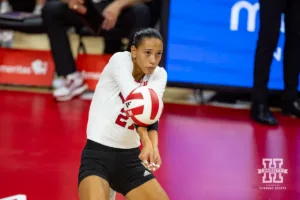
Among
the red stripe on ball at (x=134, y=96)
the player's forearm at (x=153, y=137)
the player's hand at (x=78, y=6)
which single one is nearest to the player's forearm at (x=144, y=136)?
the player's forearm at (x=153, y=137)

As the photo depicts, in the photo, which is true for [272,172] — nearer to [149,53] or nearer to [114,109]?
[114,109]

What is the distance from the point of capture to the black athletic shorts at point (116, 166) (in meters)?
3.36

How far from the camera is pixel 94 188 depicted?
10.4 ft

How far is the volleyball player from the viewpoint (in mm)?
3223

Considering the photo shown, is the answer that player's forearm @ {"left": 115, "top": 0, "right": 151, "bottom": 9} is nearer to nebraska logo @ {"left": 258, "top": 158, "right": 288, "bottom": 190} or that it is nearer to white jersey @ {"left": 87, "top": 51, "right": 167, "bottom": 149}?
nebraska logo @ {"left": 258, "top": 158, "right": 288, "bottom": 190}

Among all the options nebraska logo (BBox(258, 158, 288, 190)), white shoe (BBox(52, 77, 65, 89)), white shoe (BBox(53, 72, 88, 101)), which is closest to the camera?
nebraska logo (BBox(258, 158, 288, 190))

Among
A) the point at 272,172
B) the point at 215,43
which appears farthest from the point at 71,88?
the point at 272,172

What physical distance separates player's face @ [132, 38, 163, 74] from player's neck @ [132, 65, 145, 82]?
0.14m

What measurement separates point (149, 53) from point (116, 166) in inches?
24.9

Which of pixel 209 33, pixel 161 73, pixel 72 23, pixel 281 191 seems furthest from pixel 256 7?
pixel 161 73

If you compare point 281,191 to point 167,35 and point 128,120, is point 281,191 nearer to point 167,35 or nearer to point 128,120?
point 128,120

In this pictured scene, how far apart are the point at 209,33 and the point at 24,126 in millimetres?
1967

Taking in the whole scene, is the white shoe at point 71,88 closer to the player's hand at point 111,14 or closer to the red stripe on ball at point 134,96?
the player's hand at point 111,14

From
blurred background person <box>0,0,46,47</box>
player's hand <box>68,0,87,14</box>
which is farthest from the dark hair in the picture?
blurred background person <box>0,0,46,47</box>
